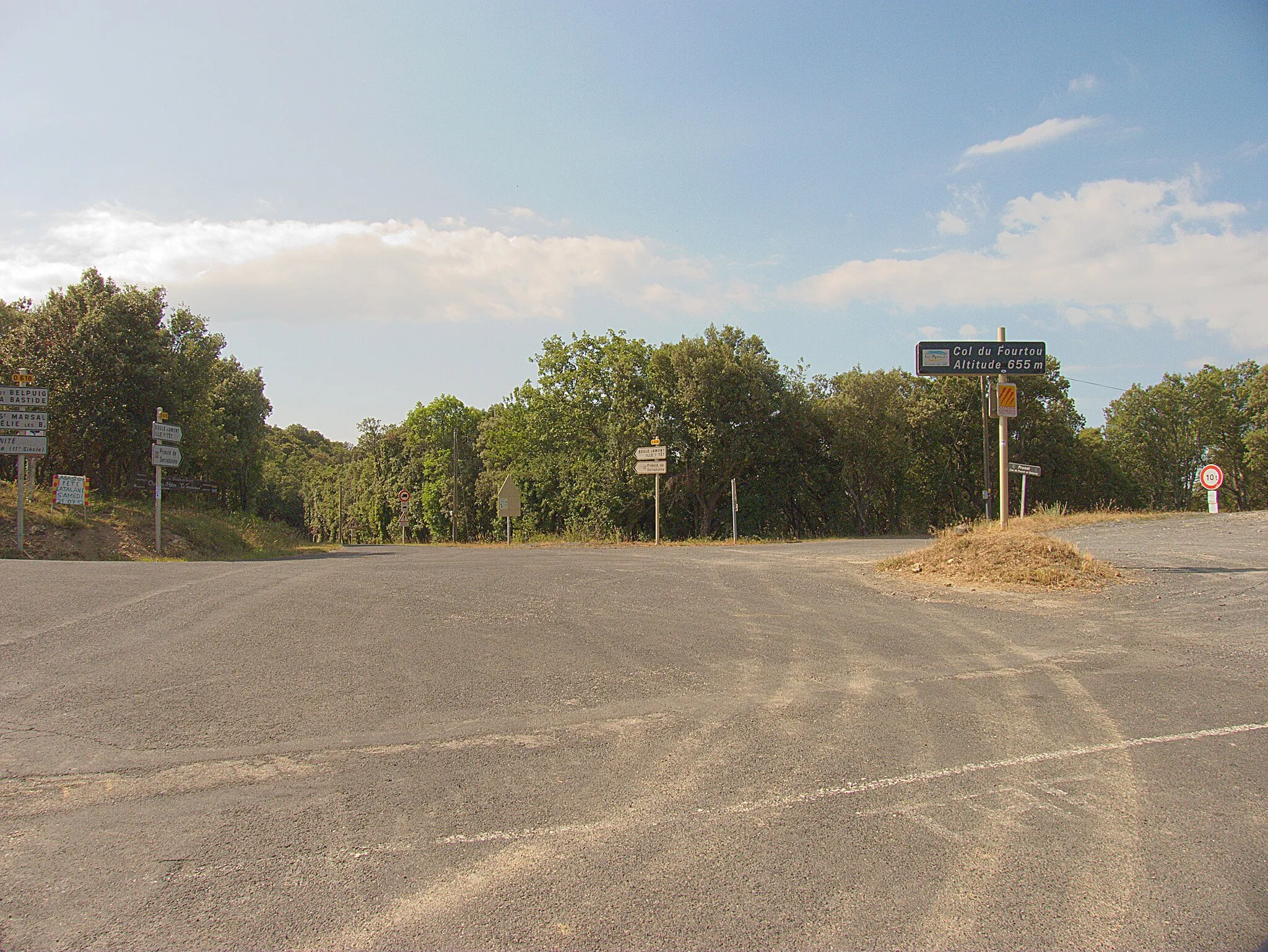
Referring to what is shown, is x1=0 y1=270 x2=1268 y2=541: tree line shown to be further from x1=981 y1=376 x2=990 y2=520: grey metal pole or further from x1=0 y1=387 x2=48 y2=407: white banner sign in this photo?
x1=0 y1=387 x2=48 y2=407: white banner sign

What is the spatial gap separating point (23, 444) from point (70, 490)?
2.47 metres

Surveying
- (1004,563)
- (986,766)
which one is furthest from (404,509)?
(986,766)

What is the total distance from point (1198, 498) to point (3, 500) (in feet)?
237

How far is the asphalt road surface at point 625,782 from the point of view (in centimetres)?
288

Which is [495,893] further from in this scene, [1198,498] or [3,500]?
[1198,498]

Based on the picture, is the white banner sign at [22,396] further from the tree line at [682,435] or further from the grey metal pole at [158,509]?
the tree line at [682,435]

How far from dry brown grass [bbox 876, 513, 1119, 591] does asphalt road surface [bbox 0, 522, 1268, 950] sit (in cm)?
287

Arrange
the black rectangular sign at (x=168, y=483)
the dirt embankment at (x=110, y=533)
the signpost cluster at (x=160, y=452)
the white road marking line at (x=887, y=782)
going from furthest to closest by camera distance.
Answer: the black rectangular sign at (x=168, y=483) < the signpost cluster at (x=160, y=452) < the dirt embankment at (x=110, y=533) < the white road marking line at (x=887, y=782)

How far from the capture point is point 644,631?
334 inches

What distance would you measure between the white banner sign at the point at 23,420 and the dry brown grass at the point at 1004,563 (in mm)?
18878

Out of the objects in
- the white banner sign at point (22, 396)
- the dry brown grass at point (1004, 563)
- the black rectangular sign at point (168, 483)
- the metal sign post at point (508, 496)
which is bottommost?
the dry brown grass at point (1004, 563)

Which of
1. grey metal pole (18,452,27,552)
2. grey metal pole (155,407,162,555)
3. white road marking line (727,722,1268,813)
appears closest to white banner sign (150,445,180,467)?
grey metal pole (155,407,162,555)

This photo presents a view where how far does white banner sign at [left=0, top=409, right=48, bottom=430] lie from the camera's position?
60.3 ft

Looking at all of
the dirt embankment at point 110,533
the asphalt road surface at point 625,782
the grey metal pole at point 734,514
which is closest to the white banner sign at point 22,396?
the dirt embankment at point 110,533
